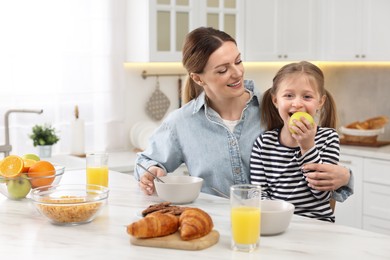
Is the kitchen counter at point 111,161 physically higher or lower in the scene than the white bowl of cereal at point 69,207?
lower

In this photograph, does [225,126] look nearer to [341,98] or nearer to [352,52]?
[352,52]

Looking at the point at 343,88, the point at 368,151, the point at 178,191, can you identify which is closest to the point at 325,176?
the point at 178,191

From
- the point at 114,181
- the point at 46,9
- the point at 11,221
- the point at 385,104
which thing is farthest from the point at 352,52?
the point at 11,221

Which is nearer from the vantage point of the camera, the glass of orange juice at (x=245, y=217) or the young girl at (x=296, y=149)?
the glass of orange juice at (x=245, y=217)

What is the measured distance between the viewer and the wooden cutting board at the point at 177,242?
1756 mm

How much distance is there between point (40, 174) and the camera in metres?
2.35

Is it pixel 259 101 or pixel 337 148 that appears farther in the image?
pixel 259 101

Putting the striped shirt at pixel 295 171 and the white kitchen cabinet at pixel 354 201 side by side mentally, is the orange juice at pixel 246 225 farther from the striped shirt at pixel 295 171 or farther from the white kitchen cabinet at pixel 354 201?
the white kitchen cabinet at pixel 354 201

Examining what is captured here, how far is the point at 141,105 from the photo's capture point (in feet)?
15.6

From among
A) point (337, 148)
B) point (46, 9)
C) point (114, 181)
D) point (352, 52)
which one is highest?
point (46, 9)

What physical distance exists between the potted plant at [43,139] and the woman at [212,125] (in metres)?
1.61

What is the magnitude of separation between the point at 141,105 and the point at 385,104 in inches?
67.7

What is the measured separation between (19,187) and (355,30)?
2.84m

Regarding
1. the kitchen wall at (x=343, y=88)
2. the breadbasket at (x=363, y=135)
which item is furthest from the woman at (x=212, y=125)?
the kitchen wall at (x=343, y=88)
